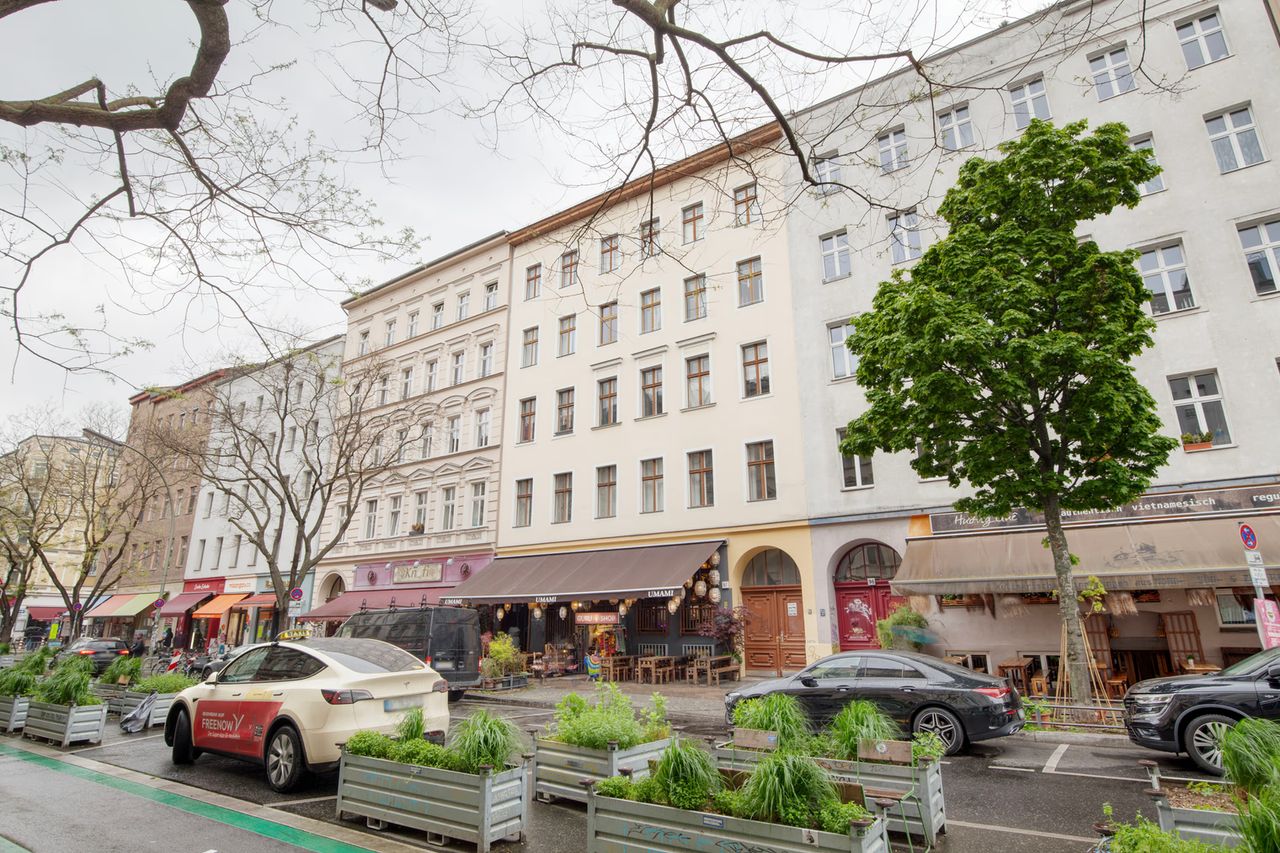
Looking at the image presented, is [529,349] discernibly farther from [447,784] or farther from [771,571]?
[447,784]

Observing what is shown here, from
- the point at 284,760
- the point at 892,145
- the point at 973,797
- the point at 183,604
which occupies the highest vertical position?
the point at 892,145

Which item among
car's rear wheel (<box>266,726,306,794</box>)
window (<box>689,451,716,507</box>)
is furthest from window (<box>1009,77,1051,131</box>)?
car's rear wheel (<box>266,726,306,794</box>)

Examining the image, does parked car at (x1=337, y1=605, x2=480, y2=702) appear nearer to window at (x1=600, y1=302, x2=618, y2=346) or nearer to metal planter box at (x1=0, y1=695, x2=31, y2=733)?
metal planter box at (x1=0, y1=695, x2=31, y2=733)

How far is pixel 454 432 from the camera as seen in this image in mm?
31078

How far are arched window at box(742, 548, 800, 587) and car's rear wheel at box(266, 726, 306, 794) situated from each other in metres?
16.0

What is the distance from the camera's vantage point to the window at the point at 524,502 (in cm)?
2721

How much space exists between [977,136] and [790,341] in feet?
26.5

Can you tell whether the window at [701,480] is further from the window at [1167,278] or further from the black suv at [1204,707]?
the black suv at [1204,707]

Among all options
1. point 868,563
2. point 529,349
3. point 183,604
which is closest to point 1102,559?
point 868,563

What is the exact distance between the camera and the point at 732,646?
20500 millimetres

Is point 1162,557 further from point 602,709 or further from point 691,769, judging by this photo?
point 691,769

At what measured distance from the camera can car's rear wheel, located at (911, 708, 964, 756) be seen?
920 cm

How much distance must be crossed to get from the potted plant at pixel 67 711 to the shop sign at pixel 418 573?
17.0m

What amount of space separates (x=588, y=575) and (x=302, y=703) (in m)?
15.6
